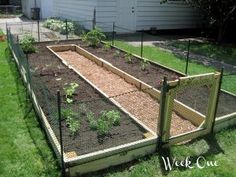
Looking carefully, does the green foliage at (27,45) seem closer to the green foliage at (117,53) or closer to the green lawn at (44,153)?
the green foliage at (117,53)

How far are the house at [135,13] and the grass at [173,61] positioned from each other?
297cm

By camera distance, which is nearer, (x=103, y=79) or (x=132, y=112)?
(x=132, y=112)

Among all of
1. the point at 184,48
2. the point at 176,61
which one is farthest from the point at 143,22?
the point at 176,61

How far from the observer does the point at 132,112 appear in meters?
6.76

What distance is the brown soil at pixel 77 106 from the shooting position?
5.29 metres

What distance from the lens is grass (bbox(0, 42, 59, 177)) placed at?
4812 mm

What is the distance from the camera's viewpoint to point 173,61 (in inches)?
442

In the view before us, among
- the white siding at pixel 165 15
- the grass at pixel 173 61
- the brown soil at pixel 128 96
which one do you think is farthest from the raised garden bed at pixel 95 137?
the white siding at pixel 165 15

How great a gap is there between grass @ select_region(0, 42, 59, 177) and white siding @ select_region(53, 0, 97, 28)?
940 centimetres

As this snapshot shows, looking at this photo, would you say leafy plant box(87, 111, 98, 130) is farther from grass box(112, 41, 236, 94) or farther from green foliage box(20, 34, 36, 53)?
green foliage box(20, 34, 36, 53)

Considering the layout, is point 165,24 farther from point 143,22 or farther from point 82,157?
point 82,157

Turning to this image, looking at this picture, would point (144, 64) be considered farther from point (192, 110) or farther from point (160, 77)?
point (192, 110)

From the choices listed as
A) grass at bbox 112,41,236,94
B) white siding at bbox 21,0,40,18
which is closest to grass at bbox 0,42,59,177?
grass at bbox 112,41,236,94

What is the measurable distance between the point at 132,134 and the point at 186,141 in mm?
932
